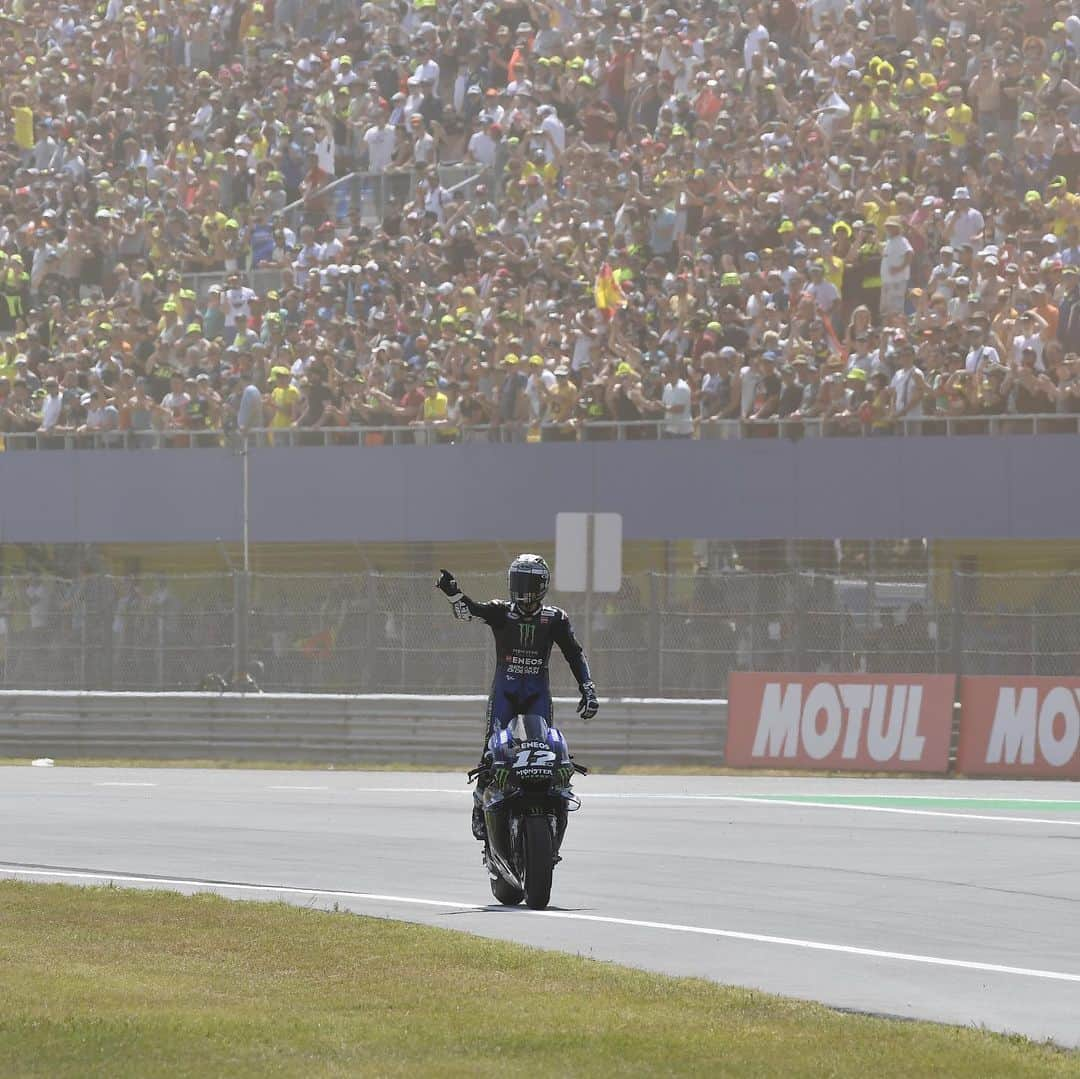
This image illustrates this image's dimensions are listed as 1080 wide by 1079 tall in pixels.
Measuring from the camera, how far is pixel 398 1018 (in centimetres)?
788

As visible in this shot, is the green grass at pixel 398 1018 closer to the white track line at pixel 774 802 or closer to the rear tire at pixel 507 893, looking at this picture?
the rear tire at pixel 507 893

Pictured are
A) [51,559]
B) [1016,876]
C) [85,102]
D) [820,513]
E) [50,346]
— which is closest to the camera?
[1016,876]

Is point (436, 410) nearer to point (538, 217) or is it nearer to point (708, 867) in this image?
point (538, 217)

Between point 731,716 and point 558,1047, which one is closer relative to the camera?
point 558,1047

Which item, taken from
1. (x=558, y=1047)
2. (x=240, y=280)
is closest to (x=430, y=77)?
(x=240, y=280)

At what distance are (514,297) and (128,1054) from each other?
2327 cm

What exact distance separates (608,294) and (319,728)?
7.40 meters

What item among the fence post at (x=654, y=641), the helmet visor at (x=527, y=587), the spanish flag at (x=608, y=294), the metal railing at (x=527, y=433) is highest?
the spanish flag at (x=608, y=294)

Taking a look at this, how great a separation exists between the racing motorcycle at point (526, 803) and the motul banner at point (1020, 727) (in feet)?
37.4

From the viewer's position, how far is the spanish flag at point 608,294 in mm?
28828

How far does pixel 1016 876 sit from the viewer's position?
13.4 meters

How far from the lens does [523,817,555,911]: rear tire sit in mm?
11633

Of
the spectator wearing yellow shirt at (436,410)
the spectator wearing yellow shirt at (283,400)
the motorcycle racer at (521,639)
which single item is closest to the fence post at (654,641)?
the spectator wearing yellow shirt at (436,410)

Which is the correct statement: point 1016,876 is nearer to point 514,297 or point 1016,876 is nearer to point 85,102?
point 514,297
